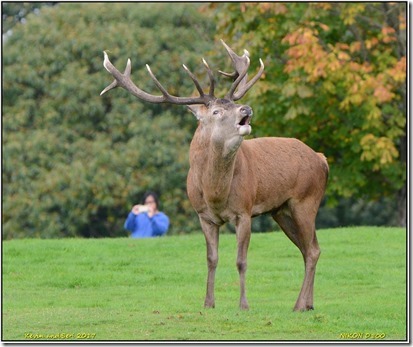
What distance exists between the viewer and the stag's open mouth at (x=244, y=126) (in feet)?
32.9

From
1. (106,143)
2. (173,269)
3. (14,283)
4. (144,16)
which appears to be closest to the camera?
(14,283)

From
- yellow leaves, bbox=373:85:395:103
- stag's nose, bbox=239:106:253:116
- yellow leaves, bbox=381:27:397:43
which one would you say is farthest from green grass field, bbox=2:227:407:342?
yellow leaves, bbox=381:27:397:43

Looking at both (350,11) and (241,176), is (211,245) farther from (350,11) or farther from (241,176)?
(350,11)

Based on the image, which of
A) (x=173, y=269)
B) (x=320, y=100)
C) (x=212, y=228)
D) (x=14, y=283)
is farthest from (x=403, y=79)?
(x=212, y=228)

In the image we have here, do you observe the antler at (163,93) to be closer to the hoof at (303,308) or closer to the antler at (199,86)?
the antler at (199,86)

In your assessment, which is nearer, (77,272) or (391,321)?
(391,321)

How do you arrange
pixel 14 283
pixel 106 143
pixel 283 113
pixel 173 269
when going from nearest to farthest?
pixel 14 283, pixel 173 269, pixel 283 113, pixel 106 143

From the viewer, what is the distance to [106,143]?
91.9 ft

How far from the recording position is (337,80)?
71.8 ft

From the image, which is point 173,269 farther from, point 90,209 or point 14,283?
point 90,209

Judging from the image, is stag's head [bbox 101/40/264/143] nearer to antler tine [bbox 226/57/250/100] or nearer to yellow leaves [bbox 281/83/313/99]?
antler tine [bbox 226/57/250/100]

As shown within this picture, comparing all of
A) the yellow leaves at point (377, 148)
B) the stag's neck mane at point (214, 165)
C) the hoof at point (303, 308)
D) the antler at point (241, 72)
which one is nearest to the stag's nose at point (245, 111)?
the stag's neck mane at point (214, 165)

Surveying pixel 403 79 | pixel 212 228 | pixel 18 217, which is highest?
pixel 403 79

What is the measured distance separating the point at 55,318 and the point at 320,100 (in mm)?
12732
